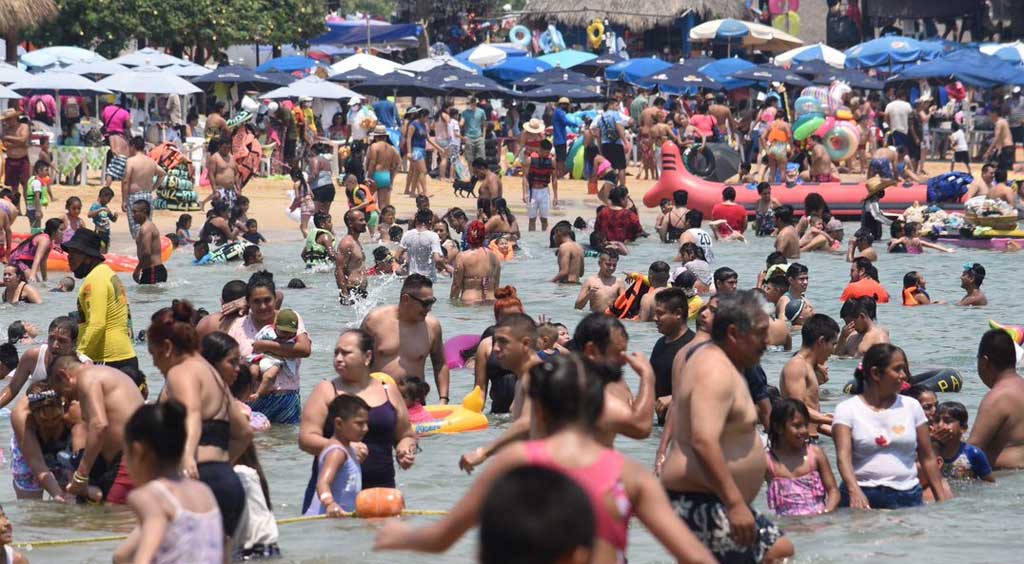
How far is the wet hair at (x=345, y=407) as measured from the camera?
7371 mm

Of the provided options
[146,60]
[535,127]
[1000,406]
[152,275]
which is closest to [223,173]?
[535,127]

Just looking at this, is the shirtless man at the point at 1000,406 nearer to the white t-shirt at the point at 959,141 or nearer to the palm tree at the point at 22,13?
the white t-shirt at the point at 959,141

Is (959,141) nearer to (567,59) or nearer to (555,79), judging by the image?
(555,79)

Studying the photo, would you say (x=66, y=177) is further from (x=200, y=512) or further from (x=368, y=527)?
(x=200, y=512)

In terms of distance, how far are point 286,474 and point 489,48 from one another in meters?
35.3

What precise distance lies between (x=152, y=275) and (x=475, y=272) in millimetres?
3367

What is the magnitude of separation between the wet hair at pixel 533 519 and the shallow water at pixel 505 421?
13.9 ft

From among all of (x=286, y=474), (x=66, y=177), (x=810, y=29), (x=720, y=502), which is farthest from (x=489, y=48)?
(x=720, y=502)

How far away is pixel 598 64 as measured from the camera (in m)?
41.3

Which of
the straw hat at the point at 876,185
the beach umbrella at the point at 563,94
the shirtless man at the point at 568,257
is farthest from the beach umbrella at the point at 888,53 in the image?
the shirtless man at the point at 568,257

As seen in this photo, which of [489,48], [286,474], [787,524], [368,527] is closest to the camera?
[368,527]

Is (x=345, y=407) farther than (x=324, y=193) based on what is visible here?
No

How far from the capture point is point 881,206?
1000 inches

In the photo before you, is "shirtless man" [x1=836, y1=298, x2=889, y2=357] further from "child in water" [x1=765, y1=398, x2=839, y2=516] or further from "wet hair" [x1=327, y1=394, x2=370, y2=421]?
"wet hair" [x1=327, y1=394, x2=370, y2=421]
